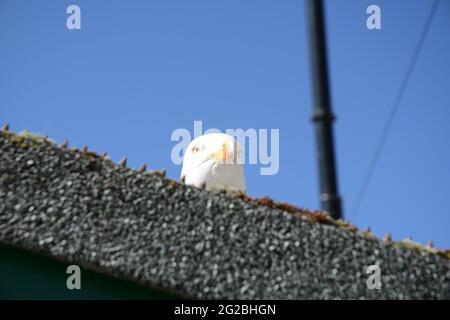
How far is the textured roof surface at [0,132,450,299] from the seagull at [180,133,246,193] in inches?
127

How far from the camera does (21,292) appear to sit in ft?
21.5

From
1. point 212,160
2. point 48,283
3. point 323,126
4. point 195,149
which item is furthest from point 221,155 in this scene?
point 323,126

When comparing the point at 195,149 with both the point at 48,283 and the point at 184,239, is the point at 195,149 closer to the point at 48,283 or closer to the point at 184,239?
the point at 184,239

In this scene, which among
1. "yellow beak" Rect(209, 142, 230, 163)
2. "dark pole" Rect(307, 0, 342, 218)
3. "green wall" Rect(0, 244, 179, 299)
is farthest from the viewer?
"yellow beak" Rect(209, 142, 230, 163)

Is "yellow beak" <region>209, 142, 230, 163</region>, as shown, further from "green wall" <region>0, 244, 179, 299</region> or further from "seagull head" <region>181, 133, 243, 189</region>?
"green wall" <region>0, 244, 179, 299</region>

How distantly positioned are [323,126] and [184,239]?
76.7 inches

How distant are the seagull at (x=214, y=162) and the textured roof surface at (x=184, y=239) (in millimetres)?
3216

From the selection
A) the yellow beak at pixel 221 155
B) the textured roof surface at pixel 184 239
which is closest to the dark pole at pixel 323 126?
the textured roof surface at pixel 184 239

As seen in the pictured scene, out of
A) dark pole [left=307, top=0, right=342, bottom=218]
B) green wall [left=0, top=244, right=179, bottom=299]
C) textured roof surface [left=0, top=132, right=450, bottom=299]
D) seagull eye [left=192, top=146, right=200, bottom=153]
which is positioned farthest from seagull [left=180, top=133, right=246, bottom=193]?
dark pole [left=307, top=0, right=342, bottom=218]

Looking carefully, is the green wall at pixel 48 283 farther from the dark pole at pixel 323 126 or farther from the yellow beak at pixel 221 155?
the yellow beak at pixel 221 155

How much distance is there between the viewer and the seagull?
10461 mm

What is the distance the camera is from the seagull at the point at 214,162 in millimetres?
10461
